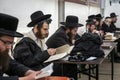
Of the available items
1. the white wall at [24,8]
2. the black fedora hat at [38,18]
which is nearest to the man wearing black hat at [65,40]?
the white wall at [24,8]

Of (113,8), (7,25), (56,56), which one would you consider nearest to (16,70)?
(7,25)

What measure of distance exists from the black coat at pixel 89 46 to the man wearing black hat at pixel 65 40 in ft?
0.69

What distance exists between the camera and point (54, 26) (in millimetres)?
6797

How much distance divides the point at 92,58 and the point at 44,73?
5.52ft

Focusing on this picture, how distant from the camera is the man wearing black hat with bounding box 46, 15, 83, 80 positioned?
431cm

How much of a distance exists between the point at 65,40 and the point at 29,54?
1.29 m

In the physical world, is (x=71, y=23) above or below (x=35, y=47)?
above

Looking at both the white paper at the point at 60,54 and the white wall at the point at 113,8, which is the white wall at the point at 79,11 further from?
the white paper at the point at 60,54

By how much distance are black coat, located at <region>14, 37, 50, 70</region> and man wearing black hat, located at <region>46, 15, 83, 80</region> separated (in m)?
0.59

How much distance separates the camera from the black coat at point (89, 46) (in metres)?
4.33

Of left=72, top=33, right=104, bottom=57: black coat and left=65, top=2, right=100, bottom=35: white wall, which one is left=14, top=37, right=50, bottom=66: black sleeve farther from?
left=65, top=2, right=100, bottom=35: white wall

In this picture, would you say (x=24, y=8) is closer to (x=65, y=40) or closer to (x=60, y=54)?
(x=65, y=40)

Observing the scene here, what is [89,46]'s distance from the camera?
451cm

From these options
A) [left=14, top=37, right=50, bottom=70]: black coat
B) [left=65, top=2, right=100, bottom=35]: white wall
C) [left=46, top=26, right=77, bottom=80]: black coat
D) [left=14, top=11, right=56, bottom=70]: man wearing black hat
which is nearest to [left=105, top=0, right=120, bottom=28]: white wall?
[left=65, top=2, right=100, bottom=35]: white wall
